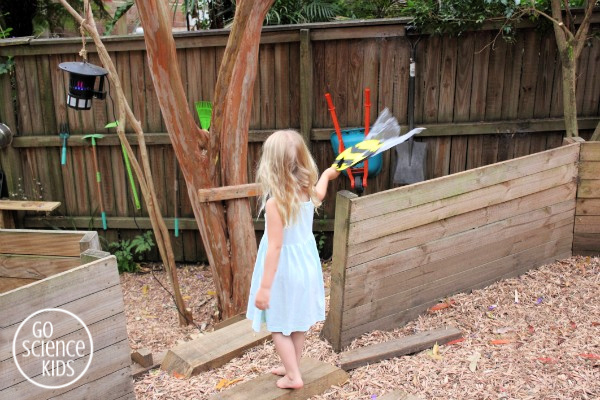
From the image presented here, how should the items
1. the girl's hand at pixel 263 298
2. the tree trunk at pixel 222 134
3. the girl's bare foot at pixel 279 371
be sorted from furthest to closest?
the tree trunk at pixel 222 134 → the girl's bare foot at pixel 279 371 → the girl's hand at pixel 263 298

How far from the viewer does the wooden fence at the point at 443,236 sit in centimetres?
293

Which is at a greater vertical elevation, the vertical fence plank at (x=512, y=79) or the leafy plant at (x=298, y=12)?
the leafy plant at (x=298, y=12)

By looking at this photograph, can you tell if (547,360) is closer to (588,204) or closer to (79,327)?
(588,204)

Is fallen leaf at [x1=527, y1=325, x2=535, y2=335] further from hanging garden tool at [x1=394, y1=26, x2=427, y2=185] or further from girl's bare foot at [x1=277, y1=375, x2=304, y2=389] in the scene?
hanging garden tool at [x1=394, y1=26, x2=427, y2=185]

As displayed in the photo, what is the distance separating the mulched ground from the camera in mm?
2646

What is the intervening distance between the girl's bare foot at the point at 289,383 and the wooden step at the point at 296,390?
2 cm

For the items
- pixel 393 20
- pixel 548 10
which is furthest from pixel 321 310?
pixel 548 10

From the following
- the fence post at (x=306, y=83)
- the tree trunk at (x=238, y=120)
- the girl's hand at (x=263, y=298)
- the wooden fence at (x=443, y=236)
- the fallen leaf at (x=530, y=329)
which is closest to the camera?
the girl's hand at (x=263, y=298)

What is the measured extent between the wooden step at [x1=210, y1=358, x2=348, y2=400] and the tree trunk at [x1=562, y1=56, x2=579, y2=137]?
285 centimetres

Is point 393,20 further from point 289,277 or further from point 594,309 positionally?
point 289,277

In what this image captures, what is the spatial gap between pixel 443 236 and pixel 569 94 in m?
1.92

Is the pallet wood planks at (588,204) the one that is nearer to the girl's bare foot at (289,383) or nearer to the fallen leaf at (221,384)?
the girl's bare foot at (289,383)

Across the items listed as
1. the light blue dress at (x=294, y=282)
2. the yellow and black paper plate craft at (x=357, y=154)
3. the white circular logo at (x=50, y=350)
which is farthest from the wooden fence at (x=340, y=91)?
the white circular logo at (x=50, y=350)

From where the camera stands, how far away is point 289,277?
8.02ft
